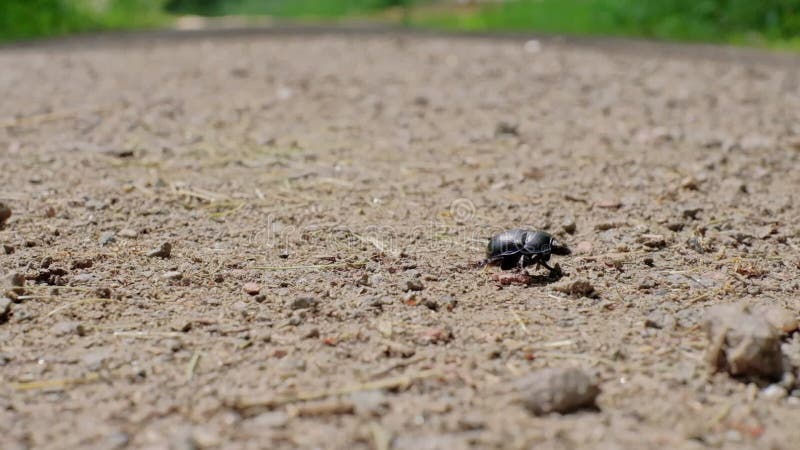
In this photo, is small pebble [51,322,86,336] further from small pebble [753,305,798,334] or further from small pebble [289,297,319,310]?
small pebble [753,305,798,334]

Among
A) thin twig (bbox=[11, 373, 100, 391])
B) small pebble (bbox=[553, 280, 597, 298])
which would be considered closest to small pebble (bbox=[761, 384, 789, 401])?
small pebble (bbox=[553, 280, 597, 298])

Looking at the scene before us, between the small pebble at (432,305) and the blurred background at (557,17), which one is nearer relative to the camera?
the small pebble at (432,305)

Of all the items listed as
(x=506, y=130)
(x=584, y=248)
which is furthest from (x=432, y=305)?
(x=506, y=130)

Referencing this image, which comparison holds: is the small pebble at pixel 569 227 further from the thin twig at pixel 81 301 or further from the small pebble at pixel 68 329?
the small pebble at pixel 68 329

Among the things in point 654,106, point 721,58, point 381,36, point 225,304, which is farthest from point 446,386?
point 381,36

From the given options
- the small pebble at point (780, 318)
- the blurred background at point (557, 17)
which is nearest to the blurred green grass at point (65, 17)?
the blurred background at point (557, 17)

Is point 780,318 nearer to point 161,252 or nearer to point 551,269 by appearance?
point 551,269

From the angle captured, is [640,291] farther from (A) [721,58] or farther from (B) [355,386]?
(A) [721,58]
